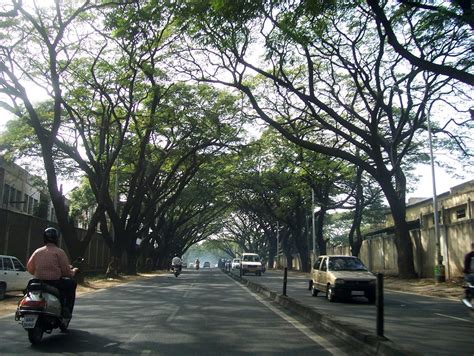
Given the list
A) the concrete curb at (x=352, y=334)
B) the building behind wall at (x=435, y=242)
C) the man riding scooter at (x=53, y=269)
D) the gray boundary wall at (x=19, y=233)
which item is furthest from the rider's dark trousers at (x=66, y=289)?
the building behind wall at (x=435, y=242)

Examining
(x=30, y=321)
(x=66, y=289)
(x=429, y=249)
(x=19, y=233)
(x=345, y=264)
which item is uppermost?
(x=19, y=233)

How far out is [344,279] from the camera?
1609 centimetres

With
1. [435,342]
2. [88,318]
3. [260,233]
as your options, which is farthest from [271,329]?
[260,233]

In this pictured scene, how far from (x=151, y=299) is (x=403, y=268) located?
55.2ft

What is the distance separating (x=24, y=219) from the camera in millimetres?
26531

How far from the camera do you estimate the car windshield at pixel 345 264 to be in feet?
57.0

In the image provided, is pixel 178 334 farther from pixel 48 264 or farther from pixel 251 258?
pixel 251 258

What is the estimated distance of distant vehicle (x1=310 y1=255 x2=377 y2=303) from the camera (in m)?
16.1

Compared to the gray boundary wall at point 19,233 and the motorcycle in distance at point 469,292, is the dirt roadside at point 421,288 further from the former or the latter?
the motorcycle in distance at point 469,292

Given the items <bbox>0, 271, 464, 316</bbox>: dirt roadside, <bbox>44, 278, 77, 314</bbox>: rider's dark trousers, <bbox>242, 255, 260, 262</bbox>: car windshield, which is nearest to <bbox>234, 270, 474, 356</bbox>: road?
<bbox>0, 271, 464, 316</bbox>: dirt roadside

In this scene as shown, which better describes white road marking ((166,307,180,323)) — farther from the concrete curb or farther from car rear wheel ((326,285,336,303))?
car rear wheel ((326,285,336,303))

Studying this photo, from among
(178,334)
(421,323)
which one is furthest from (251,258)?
(178,334)

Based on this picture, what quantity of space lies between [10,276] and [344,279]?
36.2ft

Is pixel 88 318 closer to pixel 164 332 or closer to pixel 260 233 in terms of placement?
pixel 164 332
